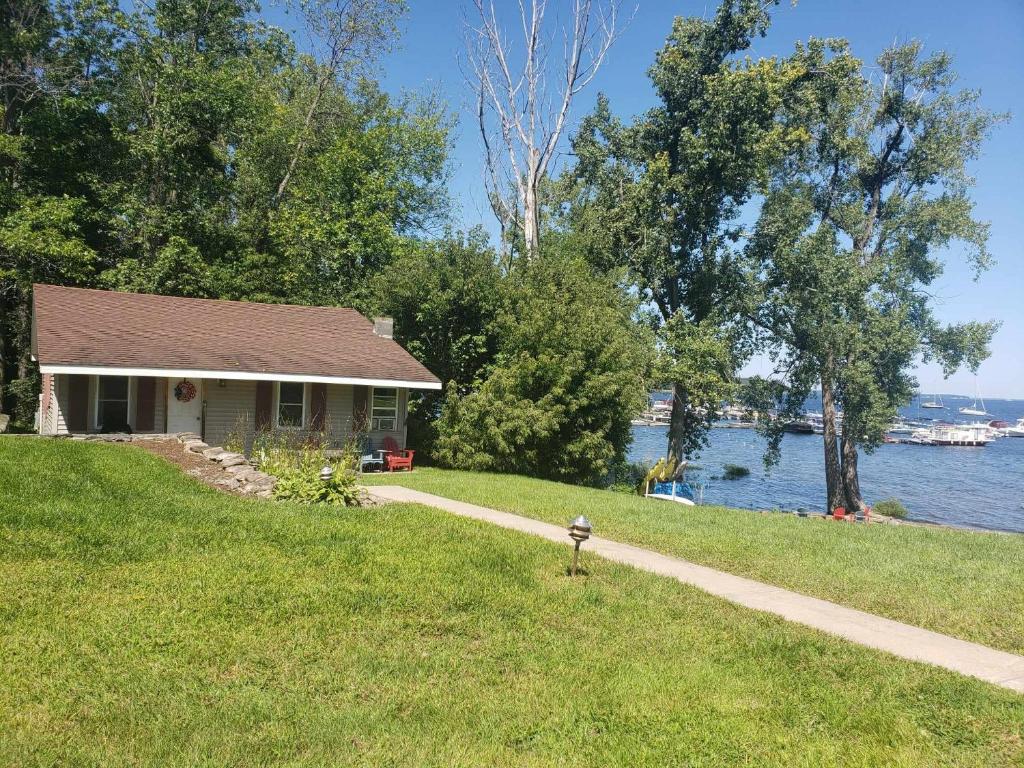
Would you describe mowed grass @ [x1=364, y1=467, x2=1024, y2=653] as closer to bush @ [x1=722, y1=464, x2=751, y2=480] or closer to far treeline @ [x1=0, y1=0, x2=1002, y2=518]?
far treeline @ [x1=0, y1=0, x2=1002, y2=518]

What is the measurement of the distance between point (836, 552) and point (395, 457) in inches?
473

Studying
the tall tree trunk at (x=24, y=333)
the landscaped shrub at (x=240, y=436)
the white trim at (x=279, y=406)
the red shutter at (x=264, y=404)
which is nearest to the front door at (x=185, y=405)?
the landscaped shrub at (x=240, y=436)

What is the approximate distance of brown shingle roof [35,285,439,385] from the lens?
1641 centimetres

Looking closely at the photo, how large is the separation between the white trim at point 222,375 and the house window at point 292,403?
83 cm

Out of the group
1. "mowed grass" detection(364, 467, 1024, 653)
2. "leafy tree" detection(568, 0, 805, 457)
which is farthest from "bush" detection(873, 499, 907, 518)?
"mowed grass" detection(364, 467, 1024, 653)

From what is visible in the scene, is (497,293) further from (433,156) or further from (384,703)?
(384,703)

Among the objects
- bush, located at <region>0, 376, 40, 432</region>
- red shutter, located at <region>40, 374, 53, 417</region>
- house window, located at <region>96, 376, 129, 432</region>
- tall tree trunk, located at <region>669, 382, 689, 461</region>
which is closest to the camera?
house window, located at <region>96, 376, 129, 432</region>

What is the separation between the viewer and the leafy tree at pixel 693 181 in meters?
25.4

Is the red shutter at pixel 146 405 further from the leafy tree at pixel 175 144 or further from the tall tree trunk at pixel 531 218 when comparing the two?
the tall tree trunk at pixel 531 218

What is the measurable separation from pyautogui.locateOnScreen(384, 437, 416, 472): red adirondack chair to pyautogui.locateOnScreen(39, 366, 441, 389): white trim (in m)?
1.96

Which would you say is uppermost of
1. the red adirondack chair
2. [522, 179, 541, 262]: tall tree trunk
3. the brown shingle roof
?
[522, 179, 541, 262]: tall tree trunk

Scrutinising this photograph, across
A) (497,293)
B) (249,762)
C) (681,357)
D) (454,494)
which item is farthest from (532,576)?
(681,357)

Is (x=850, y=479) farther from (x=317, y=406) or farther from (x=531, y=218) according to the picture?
(x=317, y=406)

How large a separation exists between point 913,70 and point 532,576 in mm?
28848
